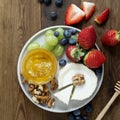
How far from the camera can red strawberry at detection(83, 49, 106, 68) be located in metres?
1.07

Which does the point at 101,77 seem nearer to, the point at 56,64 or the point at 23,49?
the point at 56,64

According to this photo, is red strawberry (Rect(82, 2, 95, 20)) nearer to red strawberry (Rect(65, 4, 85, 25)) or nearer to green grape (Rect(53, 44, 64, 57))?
red strawberry (Rect(65, 4, 85, 25))

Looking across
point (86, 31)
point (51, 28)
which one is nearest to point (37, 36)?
point (51, 28)

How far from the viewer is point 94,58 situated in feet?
3.52

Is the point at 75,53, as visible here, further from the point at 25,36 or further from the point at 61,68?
the point at 25,36

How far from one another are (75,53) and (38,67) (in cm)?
13

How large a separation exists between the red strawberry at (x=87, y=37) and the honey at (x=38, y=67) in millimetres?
107

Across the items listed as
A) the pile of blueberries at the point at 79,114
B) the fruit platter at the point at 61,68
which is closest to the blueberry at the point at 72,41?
the fruit platter at the point at 61,68

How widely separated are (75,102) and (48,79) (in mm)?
130

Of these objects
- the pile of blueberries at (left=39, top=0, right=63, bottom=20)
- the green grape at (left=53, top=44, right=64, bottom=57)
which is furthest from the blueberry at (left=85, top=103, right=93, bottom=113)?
the pile of blueberries at (left=39, top=0, right=63, bottom=20)

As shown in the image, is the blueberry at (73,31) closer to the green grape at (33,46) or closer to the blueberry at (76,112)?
the green grape at (33,46)

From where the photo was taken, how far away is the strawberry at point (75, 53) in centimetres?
108

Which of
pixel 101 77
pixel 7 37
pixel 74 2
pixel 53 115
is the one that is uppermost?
pixel 74 2

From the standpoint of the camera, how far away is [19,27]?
45.7 inches
